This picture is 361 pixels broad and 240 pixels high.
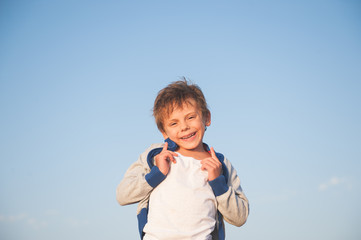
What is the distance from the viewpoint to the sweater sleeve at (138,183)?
10.9ft

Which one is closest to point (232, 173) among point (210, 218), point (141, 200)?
point (210, 218)

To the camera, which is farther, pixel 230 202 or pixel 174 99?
pixel 174 99

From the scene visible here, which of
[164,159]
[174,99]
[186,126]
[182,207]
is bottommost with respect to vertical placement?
[182,207]

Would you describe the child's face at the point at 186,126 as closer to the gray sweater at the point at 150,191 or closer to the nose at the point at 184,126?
the nose at the point at 184,126

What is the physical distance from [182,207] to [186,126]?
0.82 m

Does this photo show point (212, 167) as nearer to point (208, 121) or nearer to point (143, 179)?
point (143, 179)

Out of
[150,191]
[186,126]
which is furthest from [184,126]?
[150,191]

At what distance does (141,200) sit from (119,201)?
0.67ft

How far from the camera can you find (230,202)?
3.37 metres

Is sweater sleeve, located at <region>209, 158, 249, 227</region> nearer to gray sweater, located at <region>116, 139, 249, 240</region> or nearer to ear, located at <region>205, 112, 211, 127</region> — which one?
gray sweater, located at <region>116, 139, 249, 240</region>

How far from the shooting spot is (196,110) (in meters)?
3.70

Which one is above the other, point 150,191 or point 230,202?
point 150,191

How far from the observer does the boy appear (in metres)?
3.16

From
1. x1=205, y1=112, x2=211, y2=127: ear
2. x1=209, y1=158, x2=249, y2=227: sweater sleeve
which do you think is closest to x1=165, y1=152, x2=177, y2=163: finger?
x1=209, y1=158, x2=249, y2=227: sweater sleeve
